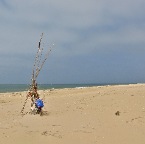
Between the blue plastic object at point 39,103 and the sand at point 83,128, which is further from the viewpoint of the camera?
the blue plastic object at point 39,103

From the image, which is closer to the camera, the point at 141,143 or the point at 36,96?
the point at 141,143

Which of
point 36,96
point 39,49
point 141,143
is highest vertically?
point 39,49

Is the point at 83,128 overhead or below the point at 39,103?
below

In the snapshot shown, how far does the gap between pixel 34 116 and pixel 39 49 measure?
4543 mm

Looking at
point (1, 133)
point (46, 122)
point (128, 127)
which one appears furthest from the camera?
point (46, 122)

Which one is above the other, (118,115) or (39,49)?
(39,49)

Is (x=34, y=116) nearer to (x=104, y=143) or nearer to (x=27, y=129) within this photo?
(x=27, y=129)

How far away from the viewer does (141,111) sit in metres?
15.0

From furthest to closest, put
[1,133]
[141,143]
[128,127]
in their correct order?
[128,127]
[1,133]
[141,143]

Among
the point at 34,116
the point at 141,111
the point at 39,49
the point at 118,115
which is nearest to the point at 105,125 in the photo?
the point at 118,115

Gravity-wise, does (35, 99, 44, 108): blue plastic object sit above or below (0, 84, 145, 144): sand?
above

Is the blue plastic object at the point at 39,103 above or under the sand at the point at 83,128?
above

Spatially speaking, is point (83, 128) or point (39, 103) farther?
point (39, 103)

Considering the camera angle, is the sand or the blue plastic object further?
the blue plastic object
